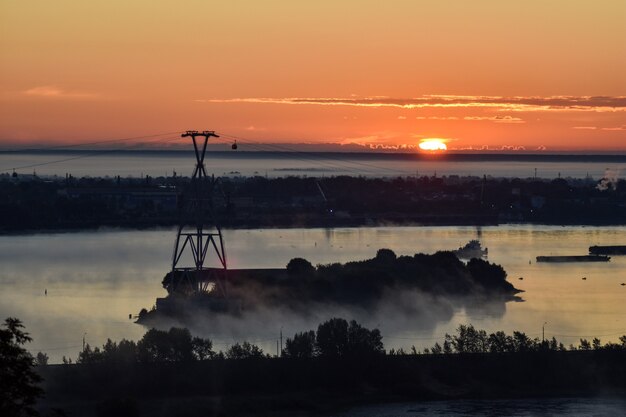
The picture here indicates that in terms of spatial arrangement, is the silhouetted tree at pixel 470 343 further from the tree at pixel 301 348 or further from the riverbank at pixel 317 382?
the tree at pixel 301 348

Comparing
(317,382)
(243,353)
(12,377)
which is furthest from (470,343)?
(12,377)

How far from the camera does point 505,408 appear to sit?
9.96 metres

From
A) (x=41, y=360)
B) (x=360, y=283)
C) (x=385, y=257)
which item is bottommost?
(x=41, y=360)

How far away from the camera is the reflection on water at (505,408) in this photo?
9711 millimetres

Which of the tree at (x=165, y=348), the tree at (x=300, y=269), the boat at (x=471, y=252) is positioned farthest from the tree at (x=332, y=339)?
the boat at (x=471, y=252)

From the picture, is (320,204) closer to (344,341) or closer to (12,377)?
(344,341)

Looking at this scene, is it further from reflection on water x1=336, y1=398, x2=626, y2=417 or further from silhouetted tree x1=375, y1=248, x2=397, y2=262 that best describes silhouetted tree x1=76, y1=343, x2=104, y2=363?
silhouetted tree x1=375, y1=248, x2=397, y2=262

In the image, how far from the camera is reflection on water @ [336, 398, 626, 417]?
9.71 m

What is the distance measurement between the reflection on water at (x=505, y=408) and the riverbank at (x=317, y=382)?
0.15 metres

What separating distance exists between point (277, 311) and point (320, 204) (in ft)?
78.8

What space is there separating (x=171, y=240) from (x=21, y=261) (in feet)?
19.5

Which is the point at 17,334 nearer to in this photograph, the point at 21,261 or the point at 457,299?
the point at 457,299

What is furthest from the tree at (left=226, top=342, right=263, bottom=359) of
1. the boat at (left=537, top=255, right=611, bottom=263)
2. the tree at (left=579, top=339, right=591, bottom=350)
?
the boat at (left=537, top=255, right=611, bottom=263)

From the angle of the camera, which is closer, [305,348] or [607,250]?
[305,348]
